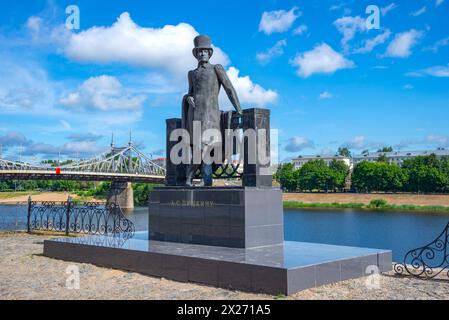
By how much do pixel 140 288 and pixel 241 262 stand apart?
1.21 m

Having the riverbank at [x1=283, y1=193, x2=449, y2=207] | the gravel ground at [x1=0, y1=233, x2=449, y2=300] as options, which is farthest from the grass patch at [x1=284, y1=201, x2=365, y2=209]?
the gravel ground at [x1=0, y1=233, x2=449, y2=300]

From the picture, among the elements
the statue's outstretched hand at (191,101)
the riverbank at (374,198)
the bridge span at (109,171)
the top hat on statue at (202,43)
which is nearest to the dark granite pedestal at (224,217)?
the statue's outstretched hand at (191,101)

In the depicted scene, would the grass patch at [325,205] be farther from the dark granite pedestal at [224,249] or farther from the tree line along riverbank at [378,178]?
the dark granite pedestal at [224,249]

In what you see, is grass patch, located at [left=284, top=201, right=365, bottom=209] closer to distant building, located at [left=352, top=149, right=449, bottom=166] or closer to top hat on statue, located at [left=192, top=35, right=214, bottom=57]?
top hat on statue, located at [left=192, top=35, right=214, bottom=57]

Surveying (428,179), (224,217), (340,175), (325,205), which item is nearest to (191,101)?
(224,217)

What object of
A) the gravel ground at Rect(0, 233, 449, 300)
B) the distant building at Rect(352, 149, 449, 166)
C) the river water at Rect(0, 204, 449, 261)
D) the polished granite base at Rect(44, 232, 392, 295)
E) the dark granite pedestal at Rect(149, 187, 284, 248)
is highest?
the distant building at Rect(352, 149, 449, 166)

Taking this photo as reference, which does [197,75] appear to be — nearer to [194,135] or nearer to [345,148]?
[194,135]

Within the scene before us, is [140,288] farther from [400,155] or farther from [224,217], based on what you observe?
[400,155]

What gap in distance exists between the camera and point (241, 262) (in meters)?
5.32

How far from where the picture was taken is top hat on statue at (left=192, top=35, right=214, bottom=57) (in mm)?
7891

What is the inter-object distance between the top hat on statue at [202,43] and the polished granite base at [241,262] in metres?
3.13

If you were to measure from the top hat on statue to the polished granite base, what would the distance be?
123 inches
